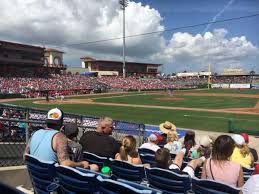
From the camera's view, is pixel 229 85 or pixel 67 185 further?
pixel 229 85

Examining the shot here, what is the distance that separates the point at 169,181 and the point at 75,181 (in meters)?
1.24

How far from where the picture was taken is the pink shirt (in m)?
4.80

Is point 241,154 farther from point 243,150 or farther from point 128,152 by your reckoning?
point 128,152

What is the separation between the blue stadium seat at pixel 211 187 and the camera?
13.8 ft

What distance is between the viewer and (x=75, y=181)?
13.7 feet

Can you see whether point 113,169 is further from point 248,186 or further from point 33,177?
point 248,186

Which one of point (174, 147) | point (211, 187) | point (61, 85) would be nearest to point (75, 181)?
point (211, 187)

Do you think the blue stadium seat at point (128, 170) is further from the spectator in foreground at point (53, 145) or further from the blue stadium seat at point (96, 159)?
the spectator in foreground at point (53, 145)

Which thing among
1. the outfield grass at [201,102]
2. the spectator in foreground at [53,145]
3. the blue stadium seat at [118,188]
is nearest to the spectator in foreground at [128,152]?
the spectator in foreground at [53,145]

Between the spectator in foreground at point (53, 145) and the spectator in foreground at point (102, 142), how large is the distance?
91cm

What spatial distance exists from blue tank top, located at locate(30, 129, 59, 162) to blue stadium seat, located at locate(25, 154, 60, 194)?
0.18 metres

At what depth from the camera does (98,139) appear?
20.3 feet

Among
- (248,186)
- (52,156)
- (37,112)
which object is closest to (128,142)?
(52,156)

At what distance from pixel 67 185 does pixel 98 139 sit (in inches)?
75.6
